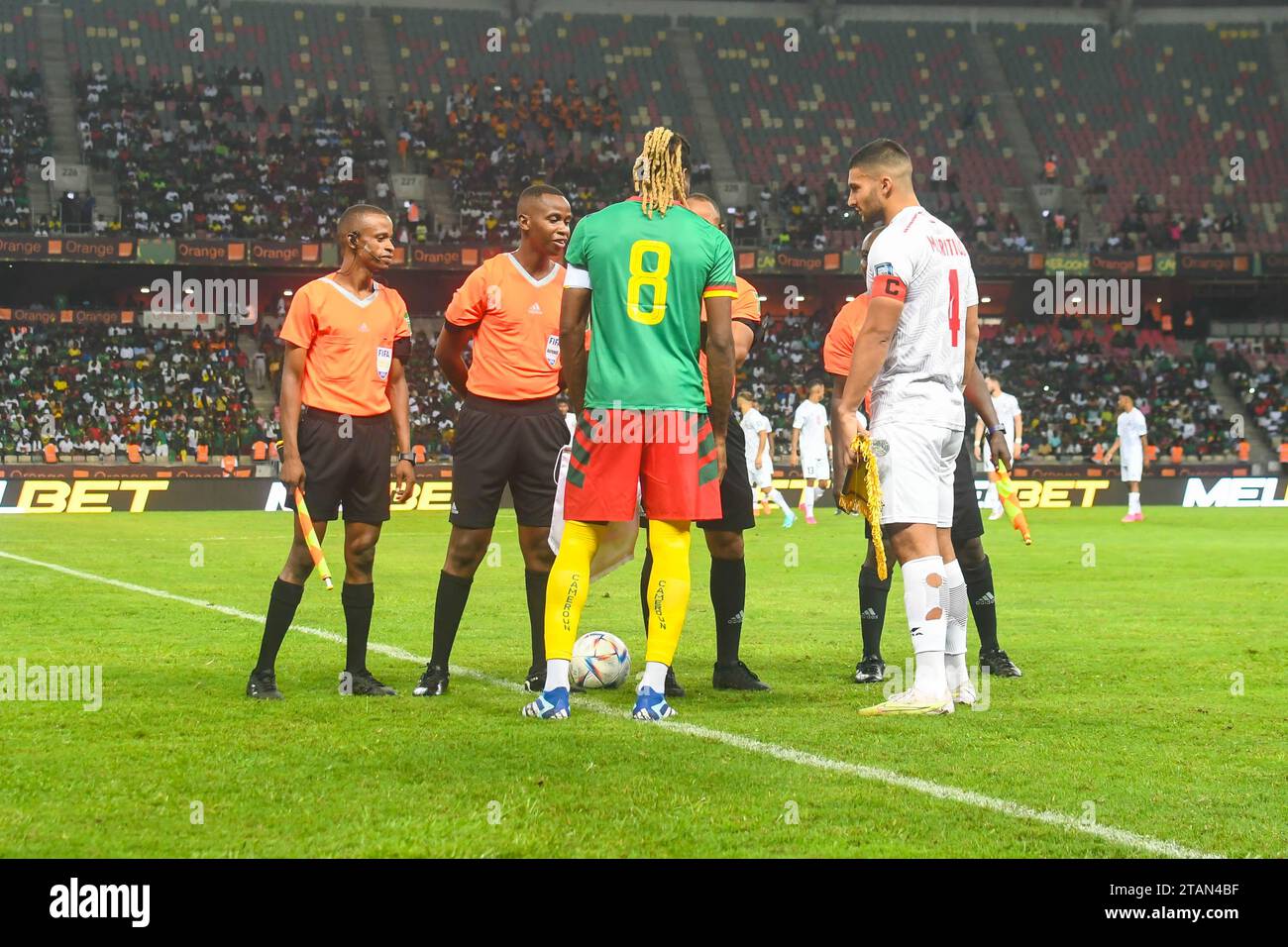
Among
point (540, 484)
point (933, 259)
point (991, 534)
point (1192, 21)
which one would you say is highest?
point (1192, 21)

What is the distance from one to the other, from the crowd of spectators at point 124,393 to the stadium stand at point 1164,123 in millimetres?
24518

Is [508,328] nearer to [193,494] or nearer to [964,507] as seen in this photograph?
[964,507]

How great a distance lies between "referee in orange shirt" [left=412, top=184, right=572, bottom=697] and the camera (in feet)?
24.8

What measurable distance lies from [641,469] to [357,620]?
1.85 m

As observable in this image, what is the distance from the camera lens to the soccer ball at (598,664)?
7812 millimetres

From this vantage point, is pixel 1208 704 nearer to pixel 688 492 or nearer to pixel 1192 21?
pixel 688 492

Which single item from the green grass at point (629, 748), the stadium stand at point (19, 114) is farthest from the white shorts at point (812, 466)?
the stadium stand at point (19, 114)

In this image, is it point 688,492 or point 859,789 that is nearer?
point 859,789

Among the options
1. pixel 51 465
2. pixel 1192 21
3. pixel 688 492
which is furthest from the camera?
pixel 1192 21

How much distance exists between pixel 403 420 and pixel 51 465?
2579 centimetres
